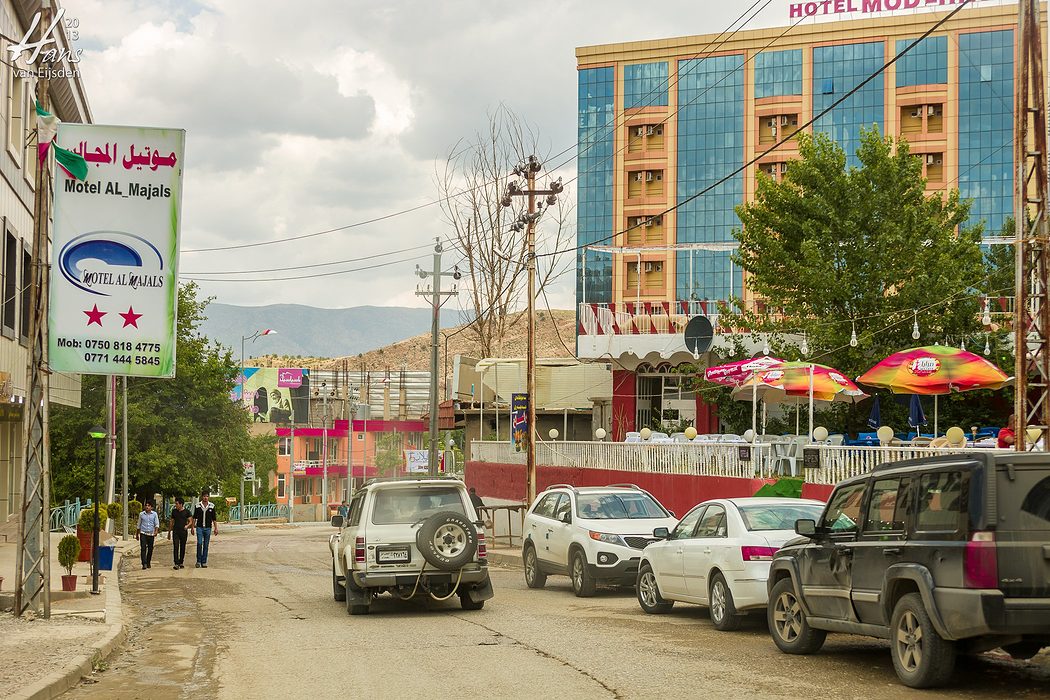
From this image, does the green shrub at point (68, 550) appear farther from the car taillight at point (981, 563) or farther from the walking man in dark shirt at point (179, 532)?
the car taillight at point (981, 563)

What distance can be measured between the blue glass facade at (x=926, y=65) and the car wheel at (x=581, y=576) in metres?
54.9

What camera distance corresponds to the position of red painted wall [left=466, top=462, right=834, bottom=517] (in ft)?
84.9

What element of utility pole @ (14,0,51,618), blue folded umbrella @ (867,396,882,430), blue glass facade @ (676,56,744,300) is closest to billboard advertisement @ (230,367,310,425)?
blue glass facade @ (676,56,744,300)

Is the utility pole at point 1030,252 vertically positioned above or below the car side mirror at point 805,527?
above

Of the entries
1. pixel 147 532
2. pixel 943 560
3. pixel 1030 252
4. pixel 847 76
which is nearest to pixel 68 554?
pixel 147 532

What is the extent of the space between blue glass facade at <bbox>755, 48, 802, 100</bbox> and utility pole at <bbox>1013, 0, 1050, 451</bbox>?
55316 millimetres

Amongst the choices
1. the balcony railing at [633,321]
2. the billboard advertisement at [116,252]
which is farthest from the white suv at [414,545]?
the balcony railing at [633,321]

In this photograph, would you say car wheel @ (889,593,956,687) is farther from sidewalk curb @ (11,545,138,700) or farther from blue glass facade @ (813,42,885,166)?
blue glass facade @ (813,42,885,166)

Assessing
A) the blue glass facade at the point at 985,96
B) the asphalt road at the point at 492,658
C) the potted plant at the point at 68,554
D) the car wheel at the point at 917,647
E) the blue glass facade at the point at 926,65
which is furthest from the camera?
the blue glass facade at the point at 926,65

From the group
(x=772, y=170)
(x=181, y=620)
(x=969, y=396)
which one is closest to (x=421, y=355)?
(x=772, y=170)

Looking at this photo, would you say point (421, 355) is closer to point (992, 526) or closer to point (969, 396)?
point (969, 396)

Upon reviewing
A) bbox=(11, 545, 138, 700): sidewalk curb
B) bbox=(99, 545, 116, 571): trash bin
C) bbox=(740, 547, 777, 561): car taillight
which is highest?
bbox=(740, 547, 777, 561): car taillight

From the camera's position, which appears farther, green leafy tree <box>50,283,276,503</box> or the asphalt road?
green leafy tree <box>50,283,276,503</box>

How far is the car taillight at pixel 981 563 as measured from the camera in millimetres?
8922
